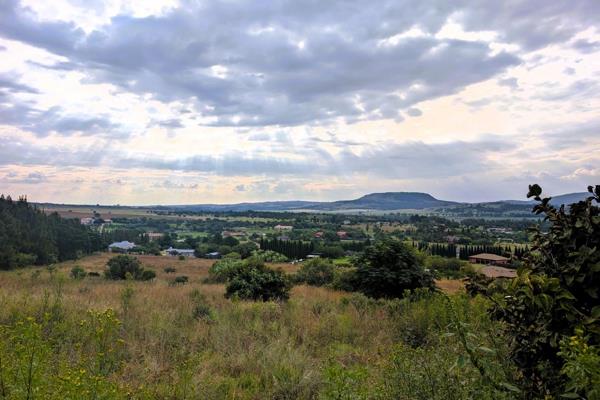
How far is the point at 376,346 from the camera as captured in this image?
653 cm

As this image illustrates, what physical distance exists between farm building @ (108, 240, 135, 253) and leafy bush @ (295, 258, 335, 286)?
64.1 m

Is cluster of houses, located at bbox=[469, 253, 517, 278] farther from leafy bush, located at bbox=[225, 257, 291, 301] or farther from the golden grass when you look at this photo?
leafy bush, located at bbox=[225, 257, 291, 301]

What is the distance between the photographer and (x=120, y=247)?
84.5 m

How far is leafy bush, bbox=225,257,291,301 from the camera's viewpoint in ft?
41.1

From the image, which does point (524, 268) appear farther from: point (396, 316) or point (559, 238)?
point (396, 316)

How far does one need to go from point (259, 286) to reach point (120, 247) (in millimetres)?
80743

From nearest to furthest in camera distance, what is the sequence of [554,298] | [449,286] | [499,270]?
[554,298], [499,270], [449,286]

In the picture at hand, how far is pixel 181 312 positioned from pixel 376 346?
173 inches

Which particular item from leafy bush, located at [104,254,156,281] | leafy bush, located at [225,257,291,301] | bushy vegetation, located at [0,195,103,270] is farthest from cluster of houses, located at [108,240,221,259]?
leafy bush, located at [225,257,291,301]

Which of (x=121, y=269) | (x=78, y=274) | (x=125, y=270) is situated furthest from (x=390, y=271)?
(x=121, y=269)

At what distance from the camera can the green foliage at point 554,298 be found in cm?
264

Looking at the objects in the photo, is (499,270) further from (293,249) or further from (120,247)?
(120,247)

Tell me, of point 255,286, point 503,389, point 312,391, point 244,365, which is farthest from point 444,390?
point 255,286

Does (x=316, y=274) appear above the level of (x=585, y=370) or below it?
below
